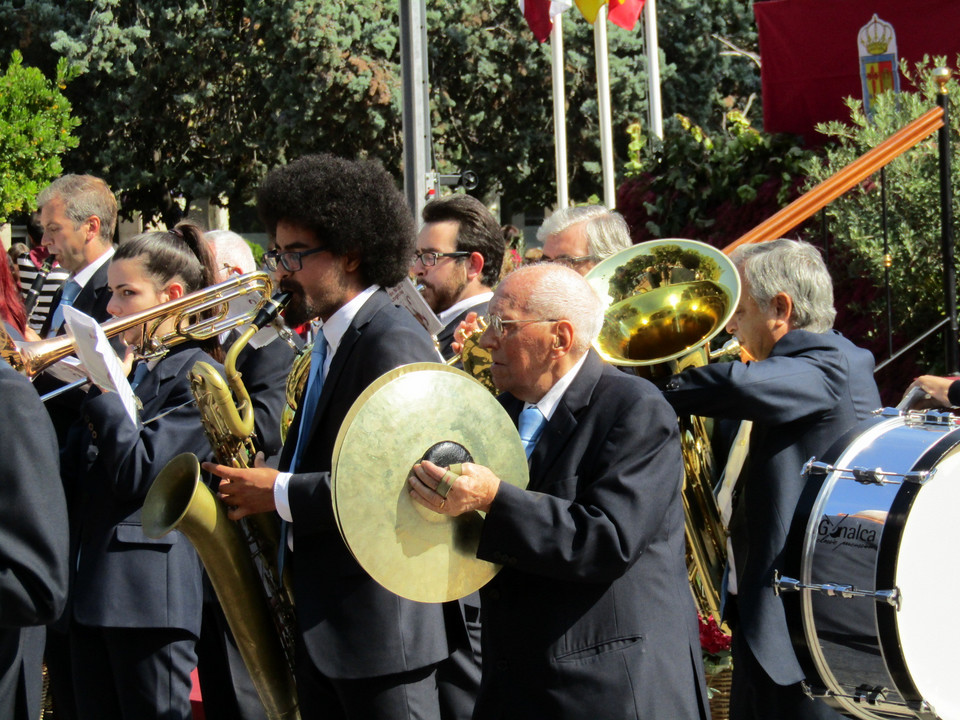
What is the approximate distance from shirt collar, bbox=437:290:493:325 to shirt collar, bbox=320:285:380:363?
1.59 meters

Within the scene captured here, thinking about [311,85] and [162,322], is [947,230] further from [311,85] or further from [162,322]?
[311,85]

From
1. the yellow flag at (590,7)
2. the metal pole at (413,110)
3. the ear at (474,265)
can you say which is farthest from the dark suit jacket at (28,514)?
the yellow flag at (590,7)

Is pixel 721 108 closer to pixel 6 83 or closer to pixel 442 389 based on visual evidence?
pixel 6 83

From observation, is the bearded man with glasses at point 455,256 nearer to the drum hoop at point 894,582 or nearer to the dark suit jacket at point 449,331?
the dark suit jacket at point 449,331

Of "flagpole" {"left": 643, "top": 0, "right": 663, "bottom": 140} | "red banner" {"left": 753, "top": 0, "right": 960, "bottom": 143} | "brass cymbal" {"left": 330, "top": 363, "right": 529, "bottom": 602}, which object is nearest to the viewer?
"brass cymbal" {"left": 330, "top": 363, "right": 529, "bottom": 602}

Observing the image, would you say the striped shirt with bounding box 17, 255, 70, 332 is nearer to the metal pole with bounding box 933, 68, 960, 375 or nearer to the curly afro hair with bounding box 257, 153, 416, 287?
the curly afro hair with bounding box 257, 153, 416, 287

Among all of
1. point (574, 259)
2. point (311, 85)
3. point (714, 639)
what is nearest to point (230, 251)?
point (574, 259)

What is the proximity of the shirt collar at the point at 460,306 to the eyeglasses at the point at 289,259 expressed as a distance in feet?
5.20

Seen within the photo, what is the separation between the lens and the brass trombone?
3734mm

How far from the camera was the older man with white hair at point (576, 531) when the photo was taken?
2586 mm

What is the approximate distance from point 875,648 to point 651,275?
161cm

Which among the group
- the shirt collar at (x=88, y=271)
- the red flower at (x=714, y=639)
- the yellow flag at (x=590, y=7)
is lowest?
the red flower at (x=714, y=639)

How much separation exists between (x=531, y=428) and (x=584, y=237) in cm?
224

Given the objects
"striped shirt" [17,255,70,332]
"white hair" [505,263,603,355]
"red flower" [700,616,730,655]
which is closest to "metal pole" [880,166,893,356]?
"red flower" [700,616,730,655]
